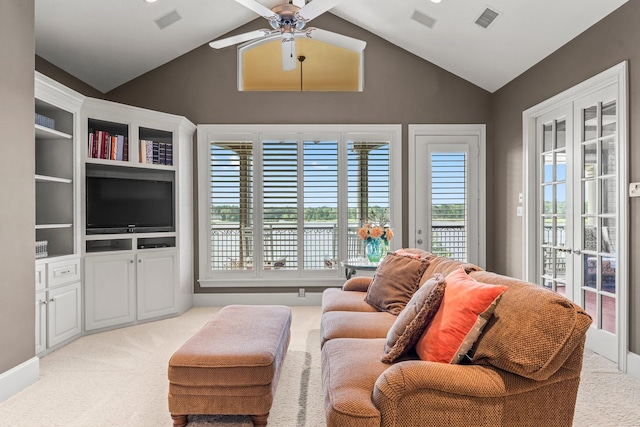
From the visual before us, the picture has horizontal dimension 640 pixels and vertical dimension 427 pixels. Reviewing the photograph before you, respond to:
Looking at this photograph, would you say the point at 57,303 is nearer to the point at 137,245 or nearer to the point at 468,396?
the point at 137,245

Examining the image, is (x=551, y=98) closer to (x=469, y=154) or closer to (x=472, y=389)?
(x=469, y=154)

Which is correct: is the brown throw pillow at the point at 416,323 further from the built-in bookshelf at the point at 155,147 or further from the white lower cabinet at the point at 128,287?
→ the built-in bookshelf at the point at 155,147

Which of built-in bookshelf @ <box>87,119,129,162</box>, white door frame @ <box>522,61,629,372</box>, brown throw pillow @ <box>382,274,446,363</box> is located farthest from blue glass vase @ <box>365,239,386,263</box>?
built-in bookshelf @ <box>87,119,129,162</box>

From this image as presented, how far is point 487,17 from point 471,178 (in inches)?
76.8

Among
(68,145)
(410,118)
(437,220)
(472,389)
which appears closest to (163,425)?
(472,389)

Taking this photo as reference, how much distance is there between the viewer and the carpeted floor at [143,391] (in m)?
2.40

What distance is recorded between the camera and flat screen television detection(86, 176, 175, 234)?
430 centimetres

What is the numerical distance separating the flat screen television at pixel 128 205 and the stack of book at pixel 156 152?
0.72 ft

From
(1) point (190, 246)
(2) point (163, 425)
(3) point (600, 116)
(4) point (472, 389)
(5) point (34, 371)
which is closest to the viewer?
(4) point (472, 389)

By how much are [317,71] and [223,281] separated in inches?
112

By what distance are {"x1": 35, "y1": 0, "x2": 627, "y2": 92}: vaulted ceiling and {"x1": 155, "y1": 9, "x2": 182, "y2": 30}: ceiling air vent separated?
A: 0.7 inches

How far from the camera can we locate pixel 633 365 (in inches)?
120

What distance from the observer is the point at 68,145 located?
3.95 m

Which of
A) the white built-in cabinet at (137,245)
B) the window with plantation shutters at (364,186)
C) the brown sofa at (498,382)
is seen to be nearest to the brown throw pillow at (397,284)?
the brown sofa at (498,382)
